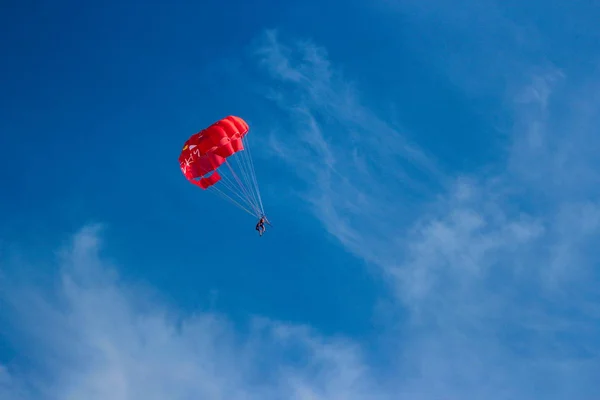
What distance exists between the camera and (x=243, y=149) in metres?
43.1

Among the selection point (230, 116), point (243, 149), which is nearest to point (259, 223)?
point (243, 149)

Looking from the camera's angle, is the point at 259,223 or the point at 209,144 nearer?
the point at 209,144

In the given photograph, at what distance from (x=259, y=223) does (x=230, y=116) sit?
9285mm

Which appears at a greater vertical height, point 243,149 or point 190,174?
point 243,149

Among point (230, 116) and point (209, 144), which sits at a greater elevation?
point (230, 116)

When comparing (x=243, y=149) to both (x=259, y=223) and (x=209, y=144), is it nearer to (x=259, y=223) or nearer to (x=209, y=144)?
(x=209, y=144)

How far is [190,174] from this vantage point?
4247 centimetres

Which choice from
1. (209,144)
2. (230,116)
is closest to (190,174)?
(209,144)

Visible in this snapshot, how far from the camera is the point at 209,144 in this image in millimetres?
41094

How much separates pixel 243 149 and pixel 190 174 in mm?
4775

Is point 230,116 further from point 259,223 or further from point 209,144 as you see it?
point 259,223

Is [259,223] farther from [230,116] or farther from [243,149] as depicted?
[230,116]

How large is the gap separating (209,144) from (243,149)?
3.18 metres

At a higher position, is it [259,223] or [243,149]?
[243,149]
